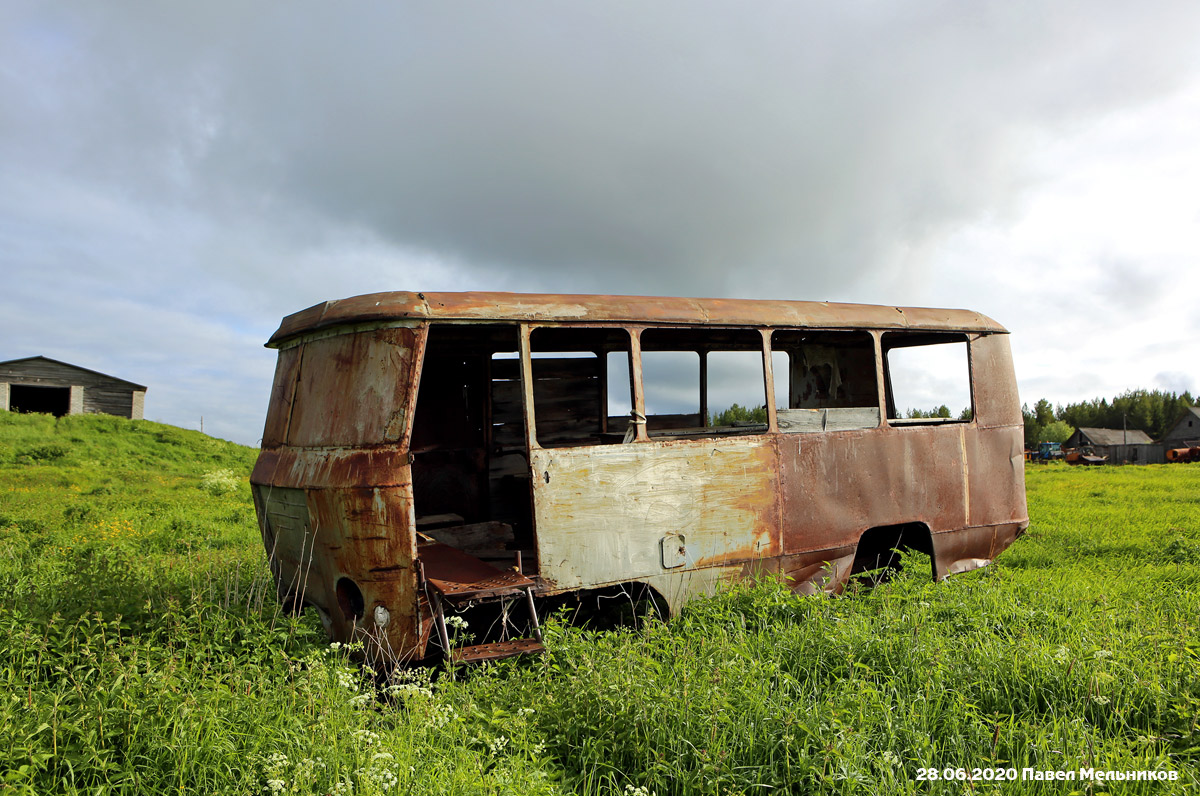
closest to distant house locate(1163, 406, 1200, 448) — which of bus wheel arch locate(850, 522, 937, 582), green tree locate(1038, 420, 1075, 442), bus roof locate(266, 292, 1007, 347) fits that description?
green tree locate(1038, 420, 1075, 442)

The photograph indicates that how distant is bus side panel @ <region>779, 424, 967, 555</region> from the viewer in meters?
5.47

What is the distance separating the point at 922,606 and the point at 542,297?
333 centimetres

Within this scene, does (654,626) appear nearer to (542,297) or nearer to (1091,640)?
(542,297)

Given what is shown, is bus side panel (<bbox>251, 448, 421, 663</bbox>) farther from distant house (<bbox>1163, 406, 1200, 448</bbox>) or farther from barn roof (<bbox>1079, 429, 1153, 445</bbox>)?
barn roof (<bbox>1079, 429, 1153, 445</bbox>)

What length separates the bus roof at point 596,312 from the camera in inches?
172

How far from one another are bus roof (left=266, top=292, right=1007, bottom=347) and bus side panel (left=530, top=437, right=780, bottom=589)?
0.91 m

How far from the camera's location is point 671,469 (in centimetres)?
497

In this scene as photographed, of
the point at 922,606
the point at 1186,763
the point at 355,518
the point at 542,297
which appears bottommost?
the point at 1186,763

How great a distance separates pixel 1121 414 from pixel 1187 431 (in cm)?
1652

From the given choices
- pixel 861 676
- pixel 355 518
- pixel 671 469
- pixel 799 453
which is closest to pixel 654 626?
pixel 671 469

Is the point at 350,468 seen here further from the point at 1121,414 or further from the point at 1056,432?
the point at 1121,414

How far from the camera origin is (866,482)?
18.9ft

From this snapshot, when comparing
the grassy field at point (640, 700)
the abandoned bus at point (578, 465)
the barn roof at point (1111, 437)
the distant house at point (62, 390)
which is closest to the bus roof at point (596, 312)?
the abandoned bus at point (578, 465)

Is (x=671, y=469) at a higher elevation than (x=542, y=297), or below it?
below
